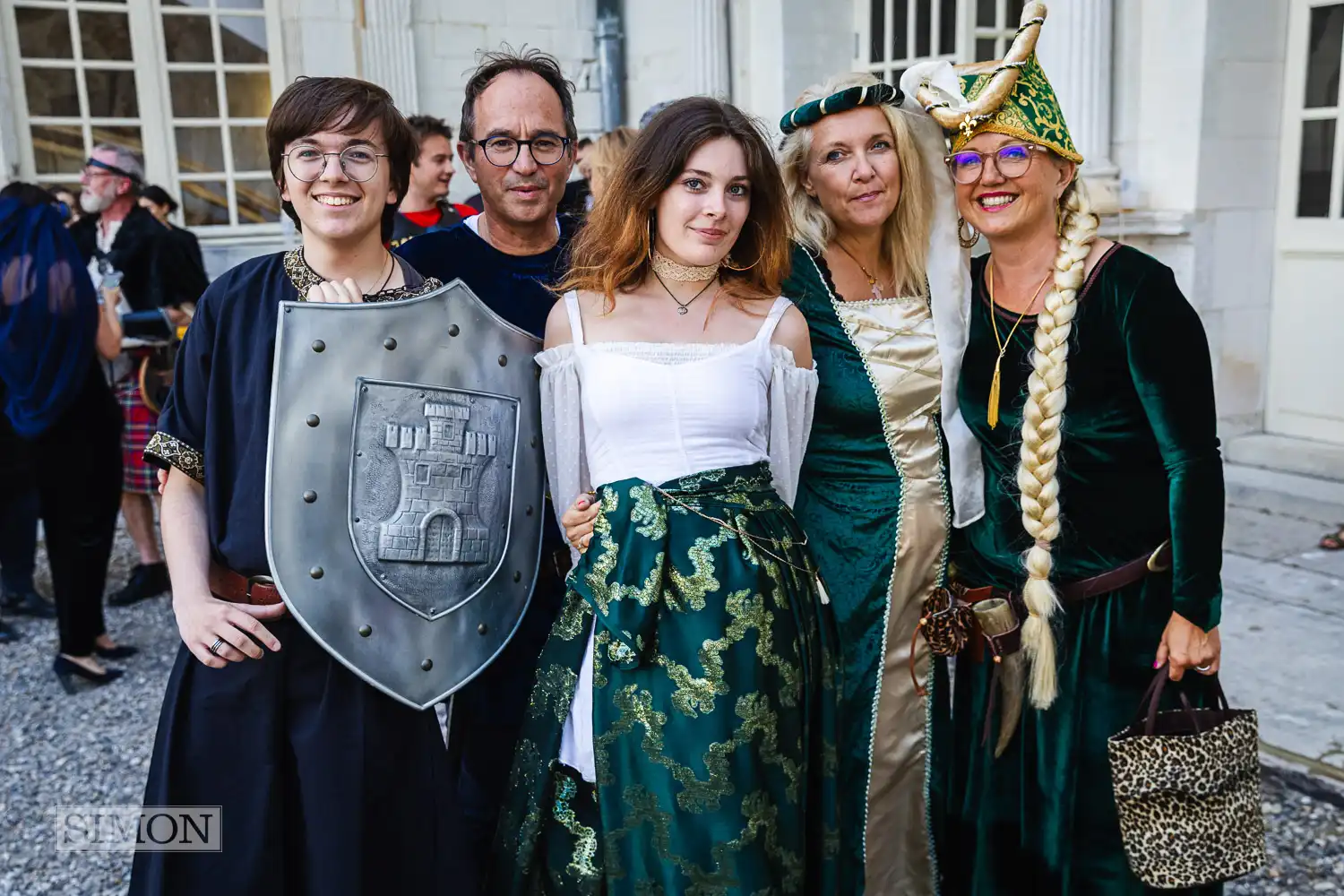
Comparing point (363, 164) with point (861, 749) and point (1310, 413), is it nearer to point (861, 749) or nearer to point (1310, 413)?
point (861, 749)

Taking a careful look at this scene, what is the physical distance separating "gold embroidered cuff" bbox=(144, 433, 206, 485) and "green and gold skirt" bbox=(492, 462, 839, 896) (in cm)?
66

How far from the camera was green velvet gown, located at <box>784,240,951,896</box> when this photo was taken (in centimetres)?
234

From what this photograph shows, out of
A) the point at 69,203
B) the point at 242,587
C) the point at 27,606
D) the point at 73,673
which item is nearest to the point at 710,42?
the point at 69,203

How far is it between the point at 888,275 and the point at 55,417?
10.5ft

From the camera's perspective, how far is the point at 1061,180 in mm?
2145

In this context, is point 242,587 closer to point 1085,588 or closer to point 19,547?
point 1085,588

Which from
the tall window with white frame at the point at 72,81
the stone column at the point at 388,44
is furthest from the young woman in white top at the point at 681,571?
the tall window with white frame at the point at 72,81

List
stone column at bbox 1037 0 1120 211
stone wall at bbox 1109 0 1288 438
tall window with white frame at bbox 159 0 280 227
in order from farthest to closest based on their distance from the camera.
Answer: tall window with white frame at bbox 159 0 280 227
stone column at bbox 1037 0 1120 211
stone wall at bbox 1109 0 1288 438

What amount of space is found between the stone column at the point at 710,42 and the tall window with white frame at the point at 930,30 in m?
0.89

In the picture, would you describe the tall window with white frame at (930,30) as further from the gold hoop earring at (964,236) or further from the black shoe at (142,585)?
the black shoe at (142,585)

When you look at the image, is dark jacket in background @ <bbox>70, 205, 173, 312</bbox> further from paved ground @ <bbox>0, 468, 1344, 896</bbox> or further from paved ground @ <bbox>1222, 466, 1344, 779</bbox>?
paved ground @ <bbox>1222, 466, 1344, 779</bbox>

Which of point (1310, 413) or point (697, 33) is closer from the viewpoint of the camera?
point (1310, 413)

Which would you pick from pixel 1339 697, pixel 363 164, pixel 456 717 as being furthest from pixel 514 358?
pixel 1339 697

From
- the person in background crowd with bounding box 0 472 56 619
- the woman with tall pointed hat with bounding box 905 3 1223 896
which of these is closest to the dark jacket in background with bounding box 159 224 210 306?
the person in background crowd with bounding box 0 472 56 619
